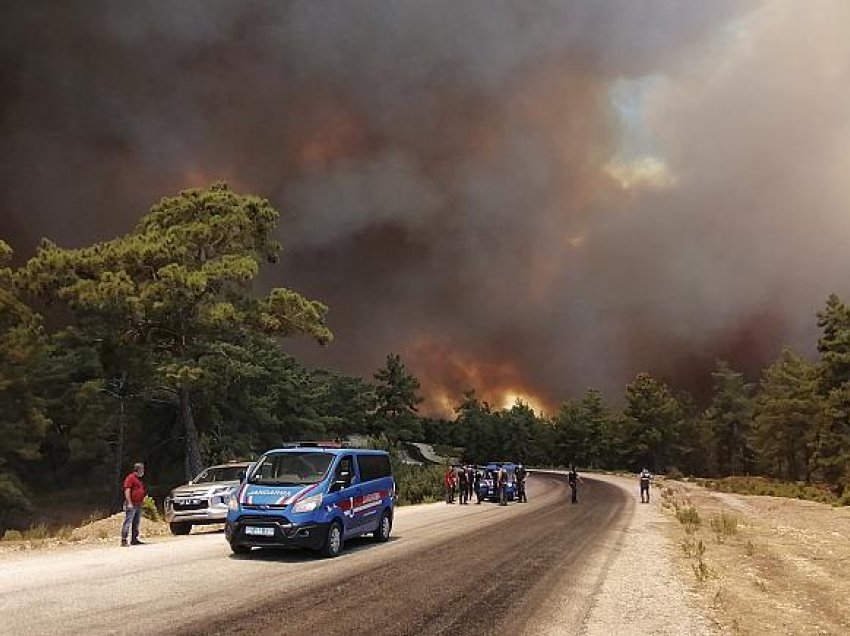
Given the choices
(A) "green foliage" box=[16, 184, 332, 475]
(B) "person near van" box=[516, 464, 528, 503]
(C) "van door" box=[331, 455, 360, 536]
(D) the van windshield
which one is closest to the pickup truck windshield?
(D) the van windshield

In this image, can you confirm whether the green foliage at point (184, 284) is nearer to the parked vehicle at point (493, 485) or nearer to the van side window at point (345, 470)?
the parked vehicle at point (493, 485)

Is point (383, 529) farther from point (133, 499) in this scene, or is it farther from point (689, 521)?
point (689, 521)

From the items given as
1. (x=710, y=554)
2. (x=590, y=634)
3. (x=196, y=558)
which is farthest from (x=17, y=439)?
(x=590, y=634)

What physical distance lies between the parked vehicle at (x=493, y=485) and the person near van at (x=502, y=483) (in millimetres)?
259

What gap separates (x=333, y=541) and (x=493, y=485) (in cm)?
2316

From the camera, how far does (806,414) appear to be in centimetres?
9006

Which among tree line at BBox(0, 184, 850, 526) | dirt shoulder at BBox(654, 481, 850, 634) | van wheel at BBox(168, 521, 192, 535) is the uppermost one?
tree line at BBox(0, 184, 850, 526)

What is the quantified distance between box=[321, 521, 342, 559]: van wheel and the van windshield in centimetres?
103

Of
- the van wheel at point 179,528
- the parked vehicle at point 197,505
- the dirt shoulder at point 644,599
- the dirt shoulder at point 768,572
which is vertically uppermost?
the parked vehicle at point 197,505

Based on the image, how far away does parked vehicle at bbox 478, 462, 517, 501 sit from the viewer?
36.3 meters

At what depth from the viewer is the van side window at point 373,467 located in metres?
16.0

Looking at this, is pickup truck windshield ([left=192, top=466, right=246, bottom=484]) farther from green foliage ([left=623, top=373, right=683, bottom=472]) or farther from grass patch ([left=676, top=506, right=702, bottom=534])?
green foliage ([left=623, top=373, right=683, bottom=472])

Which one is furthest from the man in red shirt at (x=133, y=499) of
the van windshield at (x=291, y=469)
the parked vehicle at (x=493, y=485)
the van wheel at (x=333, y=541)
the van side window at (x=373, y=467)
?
the parked vehicle at (x=493, y=485)

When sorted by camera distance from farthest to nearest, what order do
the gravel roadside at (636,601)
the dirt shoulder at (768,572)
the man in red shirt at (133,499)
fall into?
the man in red shirt at (133,499) → the dirt shoulder at (768,572) → the gravel roadside at (636,601)
